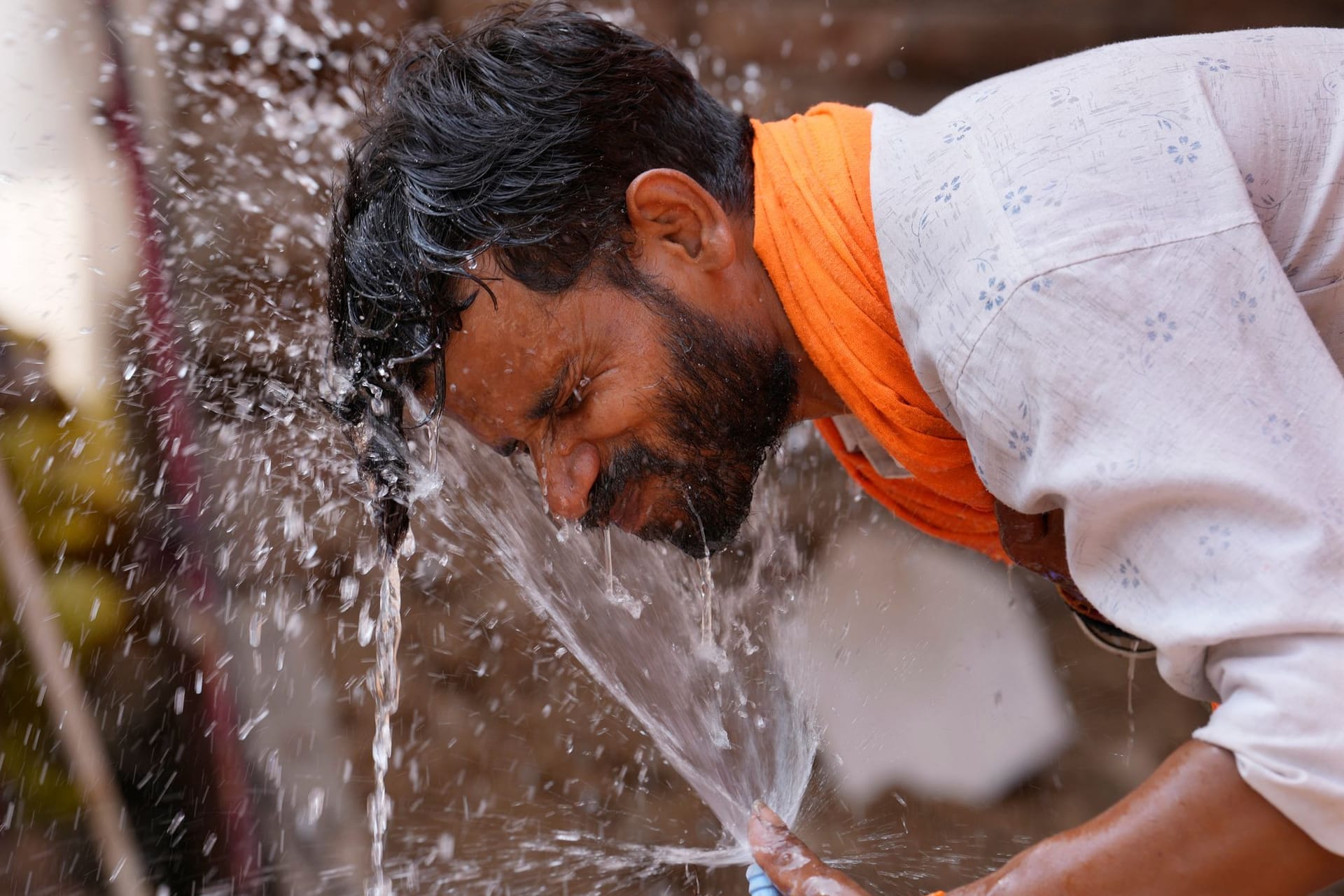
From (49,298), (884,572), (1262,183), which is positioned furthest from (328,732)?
(1262,183)

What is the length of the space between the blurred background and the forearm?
3.53 ft

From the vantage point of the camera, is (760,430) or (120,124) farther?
(120,124)

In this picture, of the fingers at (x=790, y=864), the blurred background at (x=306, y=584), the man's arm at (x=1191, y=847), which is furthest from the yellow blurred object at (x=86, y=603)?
the man's arm at (x=1191, y=847)

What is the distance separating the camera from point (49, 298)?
1759 mm

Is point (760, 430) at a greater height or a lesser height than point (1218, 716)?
lesser

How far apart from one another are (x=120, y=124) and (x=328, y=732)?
3.28 ft

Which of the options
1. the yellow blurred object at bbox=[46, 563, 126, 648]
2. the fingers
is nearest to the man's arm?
the fingers

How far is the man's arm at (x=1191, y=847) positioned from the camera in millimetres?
777

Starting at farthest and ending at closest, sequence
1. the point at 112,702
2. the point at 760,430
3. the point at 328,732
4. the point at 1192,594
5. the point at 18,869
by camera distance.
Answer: the point at 328,732 < the point at 112,702 < the point at 18,869 < the point at 760,430 < the point at 1192,594

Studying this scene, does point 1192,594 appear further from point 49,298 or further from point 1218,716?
point 49,298

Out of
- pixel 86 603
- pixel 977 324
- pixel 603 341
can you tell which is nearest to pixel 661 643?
pixel 603 341

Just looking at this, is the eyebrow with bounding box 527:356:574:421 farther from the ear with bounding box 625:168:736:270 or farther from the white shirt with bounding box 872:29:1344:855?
the white shirt with bounding box 872:29:1344:855

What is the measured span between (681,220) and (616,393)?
0.54 feet

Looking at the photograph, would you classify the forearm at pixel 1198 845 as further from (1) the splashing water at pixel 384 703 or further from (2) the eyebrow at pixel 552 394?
(1) the splashing water at pixel 384 703
